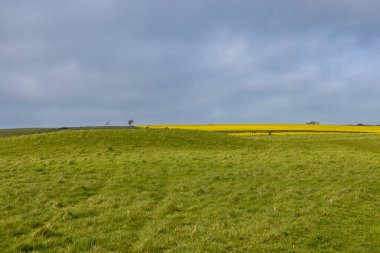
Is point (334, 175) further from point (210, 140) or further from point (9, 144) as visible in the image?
point (9, 144)

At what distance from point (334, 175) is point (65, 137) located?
33.0 metres

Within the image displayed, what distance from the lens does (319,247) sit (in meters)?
11.7

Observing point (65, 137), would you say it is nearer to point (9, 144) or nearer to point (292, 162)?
point (9, 144)

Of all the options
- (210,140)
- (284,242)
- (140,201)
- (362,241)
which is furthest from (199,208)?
(210,140)

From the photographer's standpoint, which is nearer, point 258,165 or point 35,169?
point 35,169

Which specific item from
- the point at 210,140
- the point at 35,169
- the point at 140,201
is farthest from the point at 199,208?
the point at 210,140

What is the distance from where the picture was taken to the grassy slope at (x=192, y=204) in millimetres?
11906

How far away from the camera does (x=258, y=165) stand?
29.5m

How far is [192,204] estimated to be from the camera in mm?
17188

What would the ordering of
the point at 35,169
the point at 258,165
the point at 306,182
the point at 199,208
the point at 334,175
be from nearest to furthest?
1. the point at 199,208
2. the point at 306,182
3. the point at 334,175
4. the point at 35,169
5. the point at 258,165

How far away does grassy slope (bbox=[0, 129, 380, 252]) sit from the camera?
1191cm

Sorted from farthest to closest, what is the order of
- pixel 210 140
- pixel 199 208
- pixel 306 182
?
pixel 210 140, pixel 306 182, pixel 199 208

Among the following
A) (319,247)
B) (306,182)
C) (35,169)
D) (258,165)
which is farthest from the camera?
(258,165)

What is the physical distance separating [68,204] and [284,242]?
9.67 m
